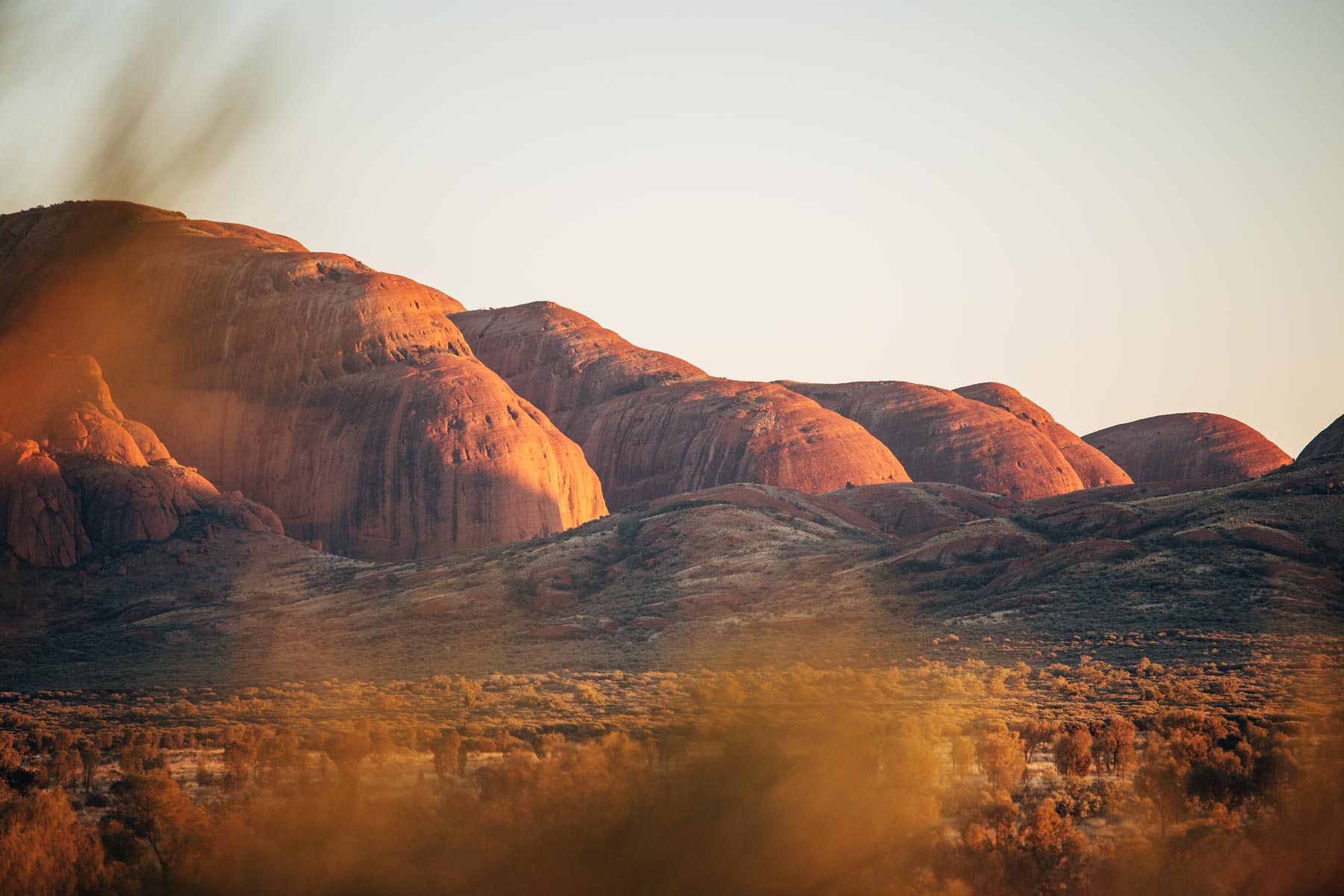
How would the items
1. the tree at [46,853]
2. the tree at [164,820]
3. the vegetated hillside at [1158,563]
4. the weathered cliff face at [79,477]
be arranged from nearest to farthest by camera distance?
the tree at [46,853] → the tree at [164,820] → the vegetated hillside at [1158,563] → the weathered cliff face at [79,477]

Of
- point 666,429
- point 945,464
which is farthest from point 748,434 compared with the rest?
point 945,464

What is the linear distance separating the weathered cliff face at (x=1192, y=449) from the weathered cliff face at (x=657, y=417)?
2997 centimetres

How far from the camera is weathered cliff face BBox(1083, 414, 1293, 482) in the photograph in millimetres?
104000

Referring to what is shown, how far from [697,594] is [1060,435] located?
62.1 meters

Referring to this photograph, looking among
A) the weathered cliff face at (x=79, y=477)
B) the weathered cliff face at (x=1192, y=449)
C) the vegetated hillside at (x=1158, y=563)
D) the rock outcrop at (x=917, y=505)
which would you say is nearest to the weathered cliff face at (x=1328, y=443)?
the vegetated hillside at (x=1158, y=563)

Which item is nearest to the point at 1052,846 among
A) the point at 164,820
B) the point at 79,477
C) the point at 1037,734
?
the point at 1037,734

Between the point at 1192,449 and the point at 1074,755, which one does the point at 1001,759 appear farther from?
the point at 1192,449

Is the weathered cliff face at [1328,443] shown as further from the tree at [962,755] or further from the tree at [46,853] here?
the tree at [46,853]

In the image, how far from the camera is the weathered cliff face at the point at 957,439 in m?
95.1

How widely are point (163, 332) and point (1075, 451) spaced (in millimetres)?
68012

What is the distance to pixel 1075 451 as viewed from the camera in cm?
10538

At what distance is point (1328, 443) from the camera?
6725 cm

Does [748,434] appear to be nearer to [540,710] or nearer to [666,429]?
[666,429]

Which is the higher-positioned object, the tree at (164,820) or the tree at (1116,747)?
the tree at (1116,747)
